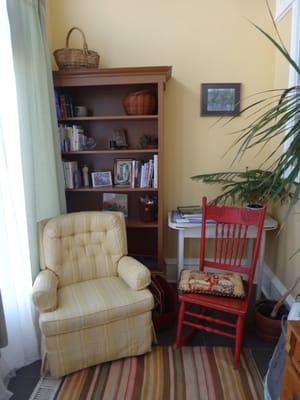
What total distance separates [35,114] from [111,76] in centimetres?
69

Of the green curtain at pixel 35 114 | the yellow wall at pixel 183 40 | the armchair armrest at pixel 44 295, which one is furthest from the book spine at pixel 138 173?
the armchair armrest at pixel 44 295

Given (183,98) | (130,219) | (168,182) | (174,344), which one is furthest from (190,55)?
(174,344)

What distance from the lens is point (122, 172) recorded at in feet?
8.73

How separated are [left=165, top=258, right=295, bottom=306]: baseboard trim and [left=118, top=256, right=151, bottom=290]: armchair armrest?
3.12 feet

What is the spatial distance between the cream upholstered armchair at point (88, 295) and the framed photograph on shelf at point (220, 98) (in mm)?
1270

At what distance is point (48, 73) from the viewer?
84.7 inches

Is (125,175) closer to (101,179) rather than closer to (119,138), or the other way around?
(101,179)

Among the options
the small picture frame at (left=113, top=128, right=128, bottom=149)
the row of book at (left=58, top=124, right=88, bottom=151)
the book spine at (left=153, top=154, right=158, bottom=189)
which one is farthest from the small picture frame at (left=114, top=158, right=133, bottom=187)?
the row of book at (left=58, top=124, right=88, bottom=151)

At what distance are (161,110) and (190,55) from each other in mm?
626

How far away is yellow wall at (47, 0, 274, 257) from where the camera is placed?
8.12 ft

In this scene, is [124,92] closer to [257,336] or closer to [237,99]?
[237,99]

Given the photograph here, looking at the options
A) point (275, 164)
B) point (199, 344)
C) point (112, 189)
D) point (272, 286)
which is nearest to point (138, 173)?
point (112, 189)

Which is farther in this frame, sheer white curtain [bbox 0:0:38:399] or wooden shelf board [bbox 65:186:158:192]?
wooden shelf board [bbox 65:186:158:192]

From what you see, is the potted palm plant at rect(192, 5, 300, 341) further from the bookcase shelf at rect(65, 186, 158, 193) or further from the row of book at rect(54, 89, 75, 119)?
the row of book at rect(54, 89, 75, 119)
